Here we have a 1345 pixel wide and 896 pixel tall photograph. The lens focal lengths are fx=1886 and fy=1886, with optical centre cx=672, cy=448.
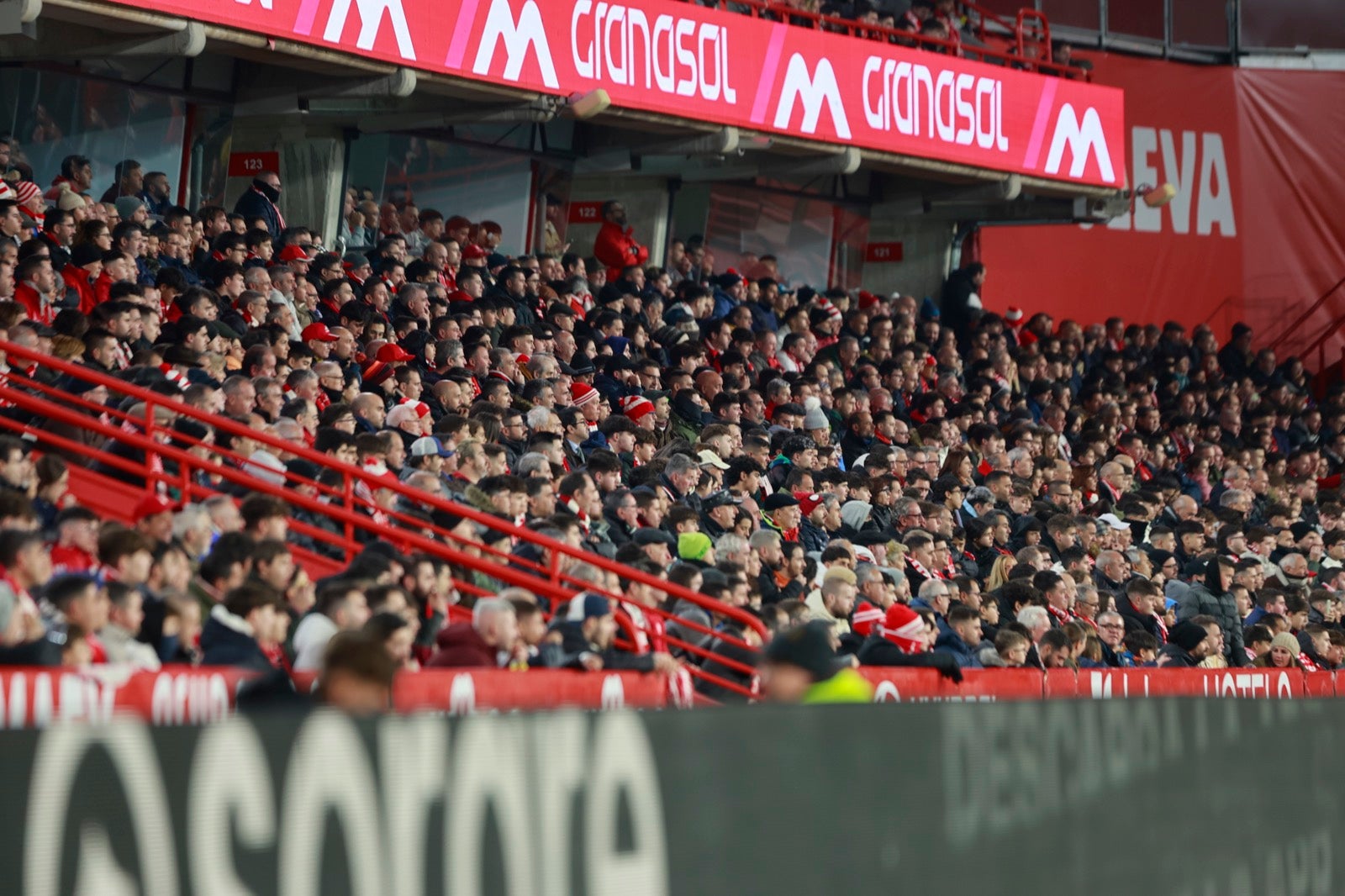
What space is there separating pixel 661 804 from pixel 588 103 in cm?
1242

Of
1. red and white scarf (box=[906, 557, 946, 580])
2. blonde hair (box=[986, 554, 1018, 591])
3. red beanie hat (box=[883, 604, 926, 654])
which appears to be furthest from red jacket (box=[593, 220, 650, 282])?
red beanie hat (box=[883, 604, 926, 654])

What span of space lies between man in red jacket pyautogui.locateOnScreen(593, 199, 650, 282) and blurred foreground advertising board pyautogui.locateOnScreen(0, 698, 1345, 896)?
11978 mm

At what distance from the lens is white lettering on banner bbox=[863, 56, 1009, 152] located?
19.4 m

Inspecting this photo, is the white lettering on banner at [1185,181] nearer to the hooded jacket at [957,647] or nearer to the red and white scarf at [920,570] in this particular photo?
the red and white scarf at [920,570]

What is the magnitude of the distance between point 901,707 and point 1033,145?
1653 centimetres

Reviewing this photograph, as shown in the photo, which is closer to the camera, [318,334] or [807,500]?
[318,334]

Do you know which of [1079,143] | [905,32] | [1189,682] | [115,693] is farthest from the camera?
[1079,143]

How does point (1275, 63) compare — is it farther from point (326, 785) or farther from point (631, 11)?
point (326, 785)

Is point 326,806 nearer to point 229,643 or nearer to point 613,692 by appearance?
point 229,643

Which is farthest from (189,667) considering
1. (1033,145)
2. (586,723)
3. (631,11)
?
(1033,145)

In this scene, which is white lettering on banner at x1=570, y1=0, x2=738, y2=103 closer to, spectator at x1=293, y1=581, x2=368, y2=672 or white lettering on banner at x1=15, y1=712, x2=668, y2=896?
spectator at x1=293, y1=581, x2=368, y2=672

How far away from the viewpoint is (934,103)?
19.9m

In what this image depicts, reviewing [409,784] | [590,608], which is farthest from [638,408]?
[409,784]

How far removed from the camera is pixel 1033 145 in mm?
20875
